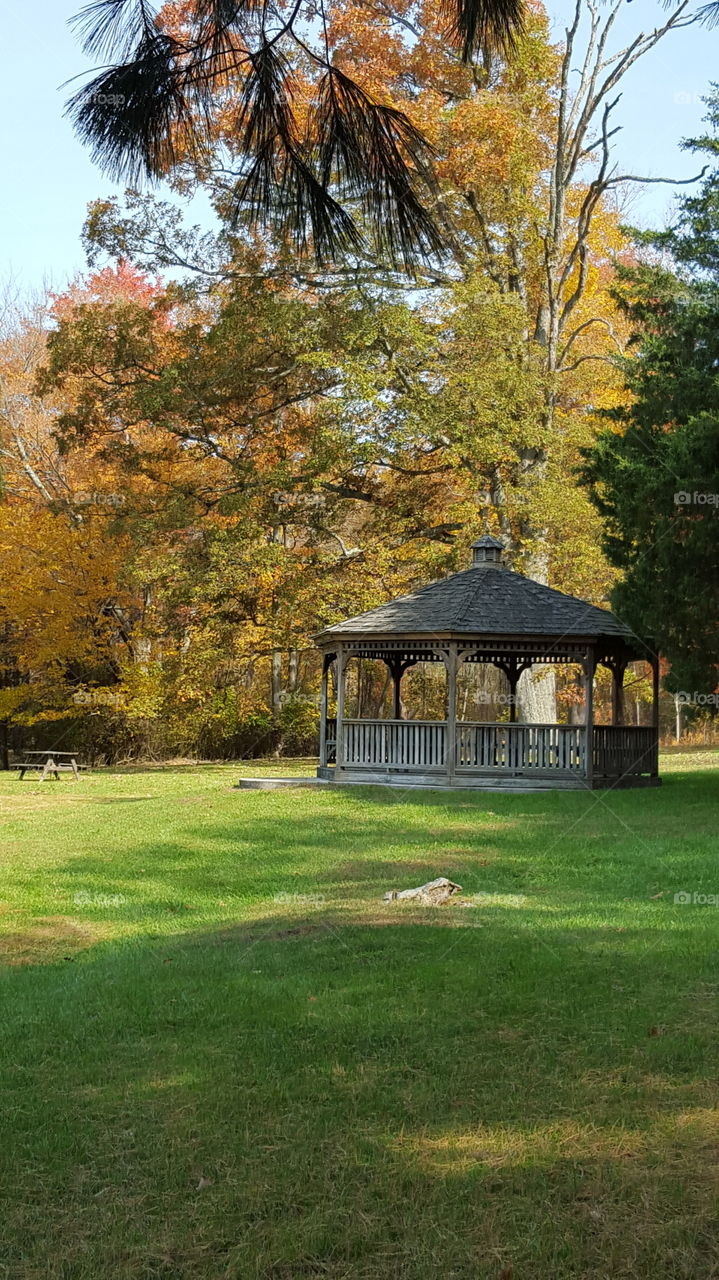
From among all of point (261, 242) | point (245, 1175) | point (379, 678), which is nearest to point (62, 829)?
point (245, 1175)

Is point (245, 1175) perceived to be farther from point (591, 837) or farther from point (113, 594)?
point (113, 594)

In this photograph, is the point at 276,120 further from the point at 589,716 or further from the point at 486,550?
the point at 486,550

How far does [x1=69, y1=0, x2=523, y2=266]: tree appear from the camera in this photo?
4.86m

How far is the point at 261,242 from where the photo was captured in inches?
1112

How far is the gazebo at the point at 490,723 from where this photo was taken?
22.2 meters
